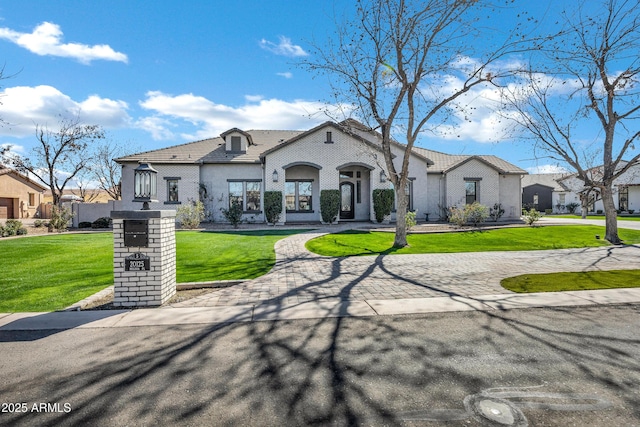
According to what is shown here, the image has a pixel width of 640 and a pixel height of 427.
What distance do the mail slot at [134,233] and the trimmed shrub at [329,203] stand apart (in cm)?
1606

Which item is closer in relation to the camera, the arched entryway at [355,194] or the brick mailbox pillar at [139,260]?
the brick mailbox pillar at [139,260]

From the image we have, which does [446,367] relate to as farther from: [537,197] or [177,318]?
[537,197]

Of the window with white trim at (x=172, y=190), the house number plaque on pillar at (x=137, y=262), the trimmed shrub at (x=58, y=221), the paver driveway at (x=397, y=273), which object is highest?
the window with white trim at (x=172, y=190)

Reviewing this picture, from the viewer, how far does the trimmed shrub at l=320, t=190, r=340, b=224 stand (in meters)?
21.6

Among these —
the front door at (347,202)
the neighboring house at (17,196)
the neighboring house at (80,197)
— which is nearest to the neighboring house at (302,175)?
the front door at (347,202)

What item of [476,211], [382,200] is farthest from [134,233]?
[476,211]

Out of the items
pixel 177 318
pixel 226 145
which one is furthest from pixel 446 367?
pixel 226 145

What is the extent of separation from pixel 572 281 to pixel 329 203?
1488cm

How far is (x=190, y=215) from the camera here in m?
20.5

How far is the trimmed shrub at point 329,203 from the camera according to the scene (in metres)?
21.6

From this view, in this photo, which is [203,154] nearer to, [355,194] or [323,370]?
[355,194]

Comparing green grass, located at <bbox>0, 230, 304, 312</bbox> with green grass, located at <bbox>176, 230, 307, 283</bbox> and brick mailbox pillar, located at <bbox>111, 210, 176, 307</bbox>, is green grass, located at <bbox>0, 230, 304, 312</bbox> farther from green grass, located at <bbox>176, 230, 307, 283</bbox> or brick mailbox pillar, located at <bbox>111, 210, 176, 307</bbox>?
brick mailbox pillar, located at <bbox>111, 210, 176, 307</bbox>

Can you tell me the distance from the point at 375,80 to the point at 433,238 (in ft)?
24.0

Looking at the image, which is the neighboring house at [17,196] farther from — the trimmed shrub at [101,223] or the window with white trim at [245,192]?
the window with white trim at [245,192]
